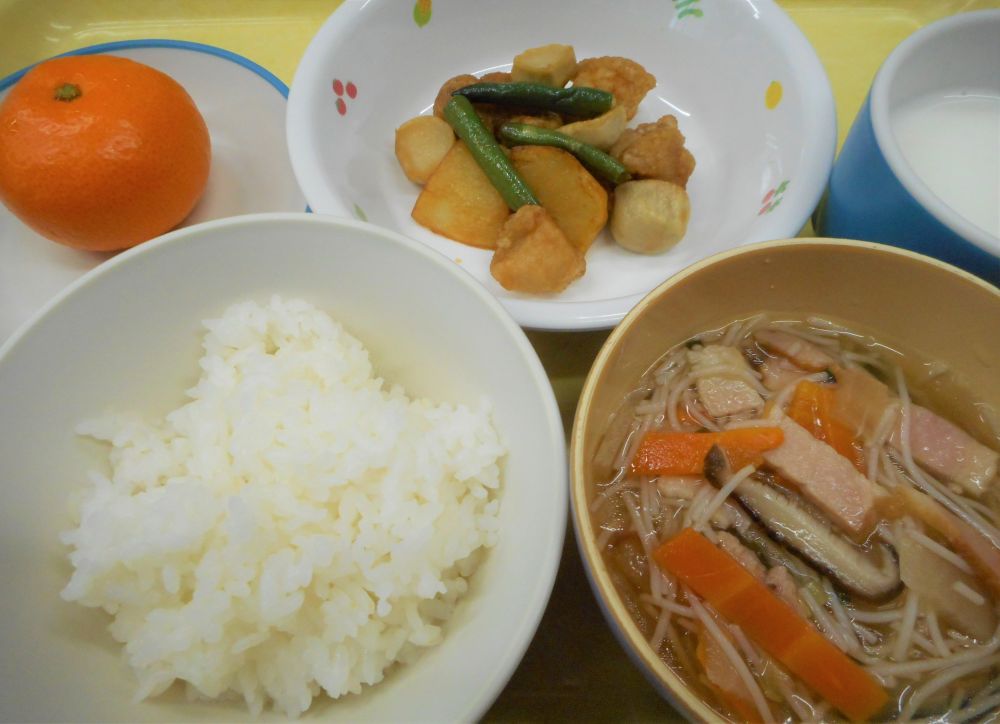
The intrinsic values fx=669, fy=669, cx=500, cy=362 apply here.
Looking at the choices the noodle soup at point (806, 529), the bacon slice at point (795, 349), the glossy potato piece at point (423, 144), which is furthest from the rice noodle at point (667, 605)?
the glossy potato piece at point (423, 144)

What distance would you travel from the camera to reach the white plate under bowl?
1546 millimetres

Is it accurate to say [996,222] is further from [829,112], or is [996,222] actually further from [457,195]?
[457,195]

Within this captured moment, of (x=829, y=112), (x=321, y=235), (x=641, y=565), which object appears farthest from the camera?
(x=829, y=112)

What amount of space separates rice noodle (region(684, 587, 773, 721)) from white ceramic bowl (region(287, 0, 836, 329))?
54 centimetres

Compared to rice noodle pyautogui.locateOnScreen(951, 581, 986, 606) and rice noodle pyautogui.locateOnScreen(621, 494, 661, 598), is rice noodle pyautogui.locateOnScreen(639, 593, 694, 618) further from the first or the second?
rice noodle pyautogui.locateOnScreen(951, 581, 986, 606)

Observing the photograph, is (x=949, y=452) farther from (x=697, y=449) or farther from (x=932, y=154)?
(x=932, y=154)

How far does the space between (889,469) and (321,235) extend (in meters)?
0.97

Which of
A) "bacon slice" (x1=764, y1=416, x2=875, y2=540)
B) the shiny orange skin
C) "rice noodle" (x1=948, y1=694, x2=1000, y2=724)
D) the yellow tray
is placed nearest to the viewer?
"rice noodle" (x1=948, y1=694, x2=1000, y2=724)

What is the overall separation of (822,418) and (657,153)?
76cm

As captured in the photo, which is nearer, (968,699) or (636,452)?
(968,699)

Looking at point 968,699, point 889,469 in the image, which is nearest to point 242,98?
point 889,469

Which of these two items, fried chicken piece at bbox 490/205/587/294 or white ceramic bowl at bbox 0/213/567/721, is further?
fried chicken piece at bbox 490/205/587/294

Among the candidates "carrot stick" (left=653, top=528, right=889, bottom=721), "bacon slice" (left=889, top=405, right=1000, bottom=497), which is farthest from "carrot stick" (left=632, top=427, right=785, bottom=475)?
"bacon slice" (left=889, top=405, right=1000, bottom=497)

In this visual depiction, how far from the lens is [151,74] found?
4.90ft
